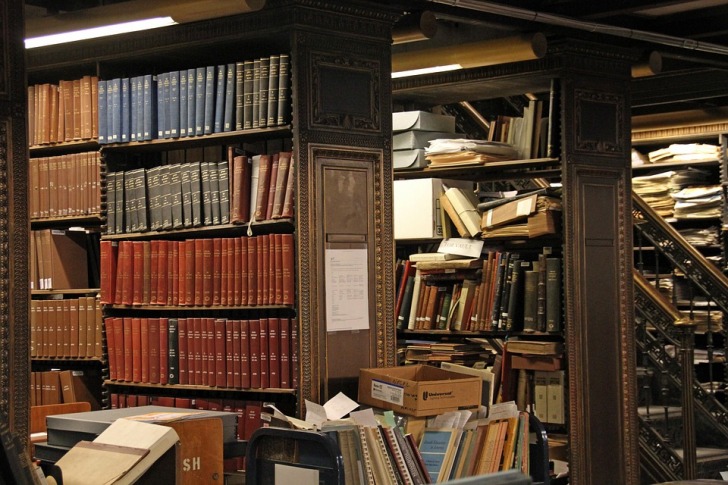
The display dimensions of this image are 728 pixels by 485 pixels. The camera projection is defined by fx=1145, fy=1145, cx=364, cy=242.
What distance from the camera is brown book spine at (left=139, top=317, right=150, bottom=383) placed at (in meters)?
6.00

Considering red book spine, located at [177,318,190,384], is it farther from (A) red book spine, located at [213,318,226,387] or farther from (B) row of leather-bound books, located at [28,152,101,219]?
(B) row of leather-bound books, located at [28,152,101,219]

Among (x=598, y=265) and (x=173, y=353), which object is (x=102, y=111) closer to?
(x=173, y=353)

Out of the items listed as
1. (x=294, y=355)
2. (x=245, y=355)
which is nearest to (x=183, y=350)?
(x=245, y=355)

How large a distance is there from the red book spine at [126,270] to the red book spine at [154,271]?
0.13 metres

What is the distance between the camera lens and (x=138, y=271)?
19.8 feet

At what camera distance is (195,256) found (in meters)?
5.81

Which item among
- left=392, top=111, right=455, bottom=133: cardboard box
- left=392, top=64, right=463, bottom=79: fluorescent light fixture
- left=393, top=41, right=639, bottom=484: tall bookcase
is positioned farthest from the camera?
left=392, top=111, right=455, bottom=133: cardboard box

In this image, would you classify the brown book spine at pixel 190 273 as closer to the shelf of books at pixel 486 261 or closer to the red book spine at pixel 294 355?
the red book spine at pixel 294 355

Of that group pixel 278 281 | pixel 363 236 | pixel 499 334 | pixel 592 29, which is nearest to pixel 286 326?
pixel 278 281

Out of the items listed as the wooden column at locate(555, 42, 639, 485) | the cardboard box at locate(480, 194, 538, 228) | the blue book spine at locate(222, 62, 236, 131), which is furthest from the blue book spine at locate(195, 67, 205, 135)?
the wooden column at locate(555, 42, 639, 485)

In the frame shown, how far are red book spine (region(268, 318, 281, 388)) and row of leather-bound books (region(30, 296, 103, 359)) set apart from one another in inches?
46.9

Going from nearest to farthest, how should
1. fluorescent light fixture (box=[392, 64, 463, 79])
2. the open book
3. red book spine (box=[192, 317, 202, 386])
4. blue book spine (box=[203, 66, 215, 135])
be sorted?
the open book → blue book spine (box=[203, 66, 215, 135]) → red book spine (box=[192, 317, 202, 386]) → fluorescent light fixture (box=[392, 64, 463, 79])

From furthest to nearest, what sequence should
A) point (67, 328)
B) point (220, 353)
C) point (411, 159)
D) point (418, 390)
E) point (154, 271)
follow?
point (411, 159) < point (67, 328) < point (154, 271) < point (220, 353) < point (418, 390)

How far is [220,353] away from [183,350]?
251 mm
